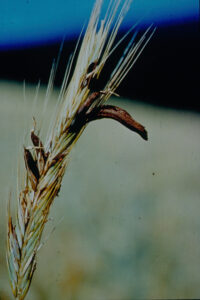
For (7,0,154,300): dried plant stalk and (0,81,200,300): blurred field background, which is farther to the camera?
(0,81,200,300): blurred field background

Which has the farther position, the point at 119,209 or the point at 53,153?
the point at 119,209

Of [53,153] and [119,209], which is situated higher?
[53,153]

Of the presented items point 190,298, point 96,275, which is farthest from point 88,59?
point 190,298

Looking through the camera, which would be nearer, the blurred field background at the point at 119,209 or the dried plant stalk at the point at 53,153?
the dried plant stalk at the point at 53,153

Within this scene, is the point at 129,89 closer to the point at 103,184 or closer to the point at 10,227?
the point at 103,184
